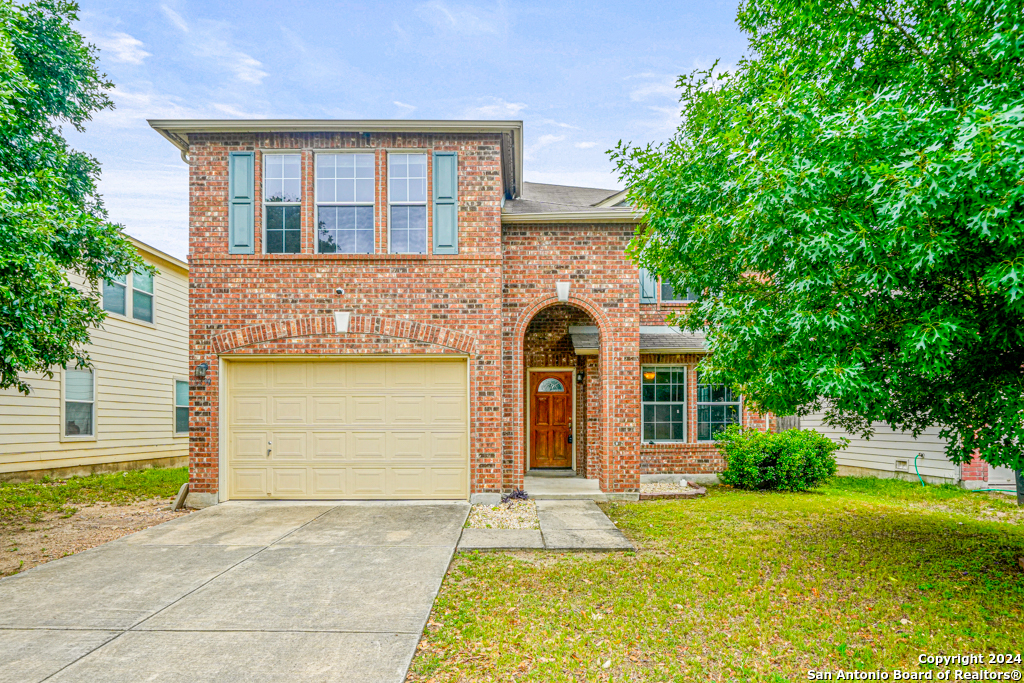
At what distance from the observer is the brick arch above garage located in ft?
29.0

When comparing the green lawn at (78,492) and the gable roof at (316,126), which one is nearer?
the gable roof at (316,126)

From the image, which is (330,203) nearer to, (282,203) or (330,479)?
(282,203)

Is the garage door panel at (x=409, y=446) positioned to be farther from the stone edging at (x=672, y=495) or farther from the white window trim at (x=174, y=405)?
the white window trim at (x=174, y=405)

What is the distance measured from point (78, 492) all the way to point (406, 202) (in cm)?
859

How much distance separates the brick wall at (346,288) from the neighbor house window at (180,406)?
8981mm

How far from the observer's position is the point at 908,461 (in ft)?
40.0

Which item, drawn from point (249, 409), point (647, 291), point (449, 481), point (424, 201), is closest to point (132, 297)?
point (249, 409)

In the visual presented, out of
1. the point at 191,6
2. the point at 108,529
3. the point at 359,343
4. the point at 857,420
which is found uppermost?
the point at 191,6

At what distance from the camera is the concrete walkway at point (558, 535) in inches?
253

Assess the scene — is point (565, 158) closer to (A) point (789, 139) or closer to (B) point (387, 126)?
(B) point (387, 126)

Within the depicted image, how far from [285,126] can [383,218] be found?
6.66 ft

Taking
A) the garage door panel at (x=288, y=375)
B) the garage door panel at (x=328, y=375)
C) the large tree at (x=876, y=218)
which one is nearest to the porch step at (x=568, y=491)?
the garage door panel at (x=328, y=375)

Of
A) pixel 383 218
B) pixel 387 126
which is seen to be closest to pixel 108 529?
pixel 383 218

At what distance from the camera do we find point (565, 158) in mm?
31375
